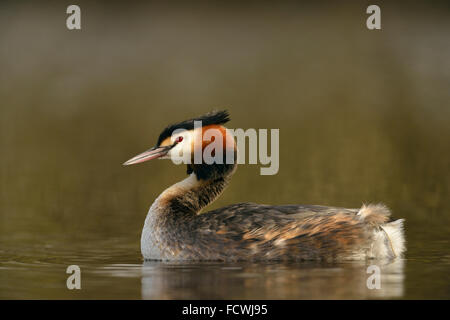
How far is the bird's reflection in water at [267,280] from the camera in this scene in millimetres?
7930

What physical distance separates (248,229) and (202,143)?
3.88 ft

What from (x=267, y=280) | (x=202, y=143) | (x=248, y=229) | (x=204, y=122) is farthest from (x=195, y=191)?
(x=267, y=280)

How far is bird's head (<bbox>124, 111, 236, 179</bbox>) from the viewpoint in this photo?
1056 centimetres

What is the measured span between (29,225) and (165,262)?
3.08 metres

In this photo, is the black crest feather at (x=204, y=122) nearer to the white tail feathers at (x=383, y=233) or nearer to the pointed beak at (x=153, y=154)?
the pointed beak at (x=153, y=154)

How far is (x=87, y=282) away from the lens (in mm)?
8578

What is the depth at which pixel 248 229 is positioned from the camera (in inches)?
391

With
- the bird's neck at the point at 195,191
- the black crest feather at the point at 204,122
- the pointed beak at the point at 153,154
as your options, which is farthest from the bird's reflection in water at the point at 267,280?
the black crest feather at the point at 204,122

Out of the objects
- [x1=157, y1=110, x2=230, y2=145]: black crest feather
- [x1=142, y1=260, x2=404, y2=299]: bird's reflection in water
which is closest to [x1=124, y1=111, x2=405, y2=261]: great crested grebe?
[x1=157, y1=110, x2=230, y2=145]: black crest feather

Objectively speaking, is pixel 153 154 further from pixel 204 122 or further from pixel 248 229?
pixel 248 229

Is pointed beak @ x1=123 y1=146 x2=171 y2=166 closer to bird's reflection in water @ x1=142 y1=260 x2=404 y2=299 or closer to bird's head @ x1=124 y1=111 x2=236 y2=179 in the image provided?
bird's head @ x1=124 y1=111 x2=236 y2=179

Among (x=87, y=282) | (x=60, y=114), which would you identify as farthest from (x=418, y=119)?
(x=87, y=282)
